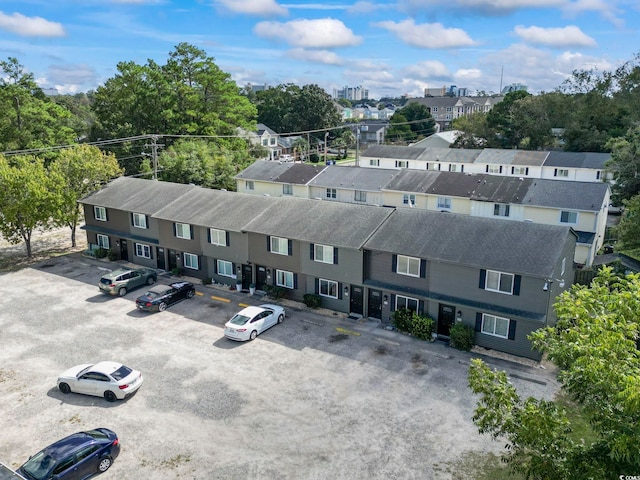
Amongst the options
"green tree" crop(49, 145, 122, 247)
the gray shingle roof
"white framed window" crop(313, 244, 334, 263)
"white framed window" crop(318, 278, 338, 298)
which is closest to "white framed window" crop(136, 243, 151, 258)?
"green tree" crop(49, 145, 122, 247)

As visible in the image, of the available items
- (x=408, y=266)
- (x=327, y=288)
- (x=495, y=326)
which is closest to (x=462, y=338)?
(x=495, y=326)

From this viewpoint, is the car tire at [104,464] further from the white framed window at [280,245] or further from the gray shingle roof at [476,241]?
the gray shingle roof at [476,241]

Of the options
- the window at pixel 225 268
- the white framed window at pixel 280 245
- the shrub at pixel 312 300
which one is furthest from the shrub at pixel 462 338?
the window at pixel 225 268

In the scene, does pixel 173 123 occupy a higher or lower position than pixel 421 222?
higher

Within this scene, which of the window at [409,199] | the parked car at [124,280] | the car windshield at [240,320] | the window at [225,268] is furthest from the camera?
the window at [409,199]

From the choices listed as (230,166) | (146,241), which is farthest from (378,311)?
(230,166)

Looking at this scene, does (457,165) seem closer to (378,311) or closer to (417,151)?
(417,151)
